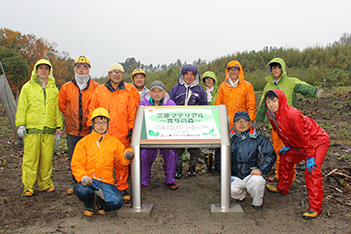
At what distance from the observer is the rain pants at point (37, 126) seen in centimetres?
459

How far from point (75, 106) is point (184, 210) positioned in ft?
8.50

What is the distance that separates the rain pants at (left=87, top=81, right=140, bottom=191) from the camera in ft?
14.4

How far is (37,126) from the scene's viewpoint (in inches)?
182

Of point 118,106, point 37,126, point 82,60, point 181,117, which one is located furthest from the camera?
point 82,60

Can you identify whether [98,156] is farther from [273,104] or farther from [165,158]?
[273,104]

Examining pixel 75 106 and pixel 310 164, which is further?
pixel 75 106

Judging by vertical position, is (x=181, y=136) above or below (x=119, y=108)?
below

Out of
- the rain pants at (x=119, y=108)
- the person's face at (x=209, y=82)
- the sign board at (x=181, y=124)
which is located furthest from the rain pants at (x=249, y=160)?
the person's face at (x=209, y=82)

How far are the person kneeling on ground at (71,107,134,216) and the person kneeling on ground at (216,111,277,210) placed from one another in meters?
1.66

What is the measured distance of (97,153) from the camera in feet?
12.6

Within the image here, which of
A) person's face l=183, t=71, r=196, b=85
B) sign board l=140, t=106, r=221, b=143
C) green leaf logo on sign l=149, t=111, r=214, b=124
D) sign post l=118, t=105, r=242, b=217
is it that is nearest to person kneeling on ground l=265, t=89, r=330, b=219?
sign post l=118, t=105, r=242, b=217

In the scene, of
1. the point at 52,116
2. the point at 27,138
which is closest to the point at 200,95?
the point at 52,116

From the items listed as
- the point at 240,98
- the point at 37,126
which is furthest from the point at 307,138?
the point at 37,126

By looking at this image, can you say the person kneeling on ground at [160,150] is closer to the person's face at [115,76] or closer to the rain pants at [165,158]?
the rain pants at [165,158]
